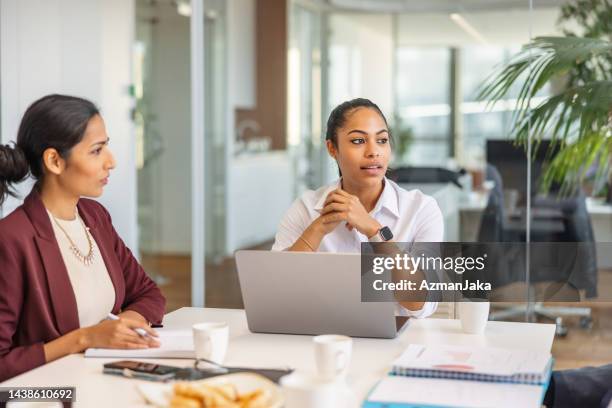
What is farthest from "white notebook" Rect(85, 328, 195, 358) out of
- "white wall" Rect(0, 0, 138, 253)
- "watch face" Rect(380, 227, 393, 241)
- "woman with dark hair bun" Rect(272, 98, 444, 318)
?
"white wall" Rect(0, 0, 138, 253)

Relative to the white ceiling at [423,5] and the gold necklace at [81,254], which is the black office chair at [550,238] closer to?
the white ceiling at [423,5]

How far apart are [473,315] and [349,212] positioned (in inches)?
21.2

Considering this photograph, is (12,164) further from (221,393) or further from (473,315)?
(473,315)

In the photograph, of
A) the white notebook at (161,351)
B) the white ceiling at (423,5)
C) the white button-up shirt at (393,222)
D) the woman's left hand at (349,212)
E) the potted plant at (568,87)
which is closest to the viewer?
the white notebook at (161,351)

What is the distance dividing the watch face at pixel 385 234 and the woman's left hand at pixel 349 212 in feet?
0.10

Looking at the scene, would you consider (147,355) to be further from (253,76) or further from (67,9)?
(67,9)

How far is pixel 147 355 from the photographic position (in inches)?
77.9

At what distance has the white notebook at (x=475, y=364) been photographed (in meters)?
1.73

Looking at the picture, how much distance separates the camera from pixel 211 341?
187 cm

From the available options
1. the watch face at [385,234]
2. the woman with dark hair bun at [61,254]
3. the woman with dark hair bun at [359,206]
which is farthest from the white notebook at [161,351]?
the watch face at [385,234]

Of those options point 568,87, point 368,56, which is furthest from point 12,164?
point 568,87

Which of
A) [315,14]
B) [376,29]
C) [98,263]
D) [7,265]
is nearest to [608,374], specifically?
[98,263]

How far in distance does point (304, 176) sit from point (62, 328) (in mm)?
2624

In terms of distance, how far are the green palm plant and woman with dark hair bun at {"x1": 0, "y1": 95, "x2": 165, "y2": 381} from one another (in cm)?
164
